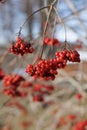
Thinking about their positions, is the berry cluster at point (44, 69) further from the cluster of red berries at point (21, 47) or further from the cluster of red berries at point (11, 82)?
the cluster of red berries at point (11, 82)

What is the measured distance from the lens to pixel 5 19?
2028 cm

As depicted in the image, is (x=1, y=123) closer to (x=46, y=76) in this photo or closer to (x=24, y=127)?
(x=24, y=127)

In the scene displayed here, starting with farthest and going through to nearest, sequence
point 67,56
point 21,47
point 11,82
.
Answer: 1. point 11,82
2. point 21,47
3. point 67,56

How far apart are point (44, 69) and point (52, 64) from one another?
52mm

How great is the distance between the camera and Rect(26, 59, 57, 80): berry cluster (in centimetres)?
219

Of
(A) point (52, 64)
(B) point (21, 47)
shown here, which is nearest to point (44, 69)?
(A) point (52, 64)

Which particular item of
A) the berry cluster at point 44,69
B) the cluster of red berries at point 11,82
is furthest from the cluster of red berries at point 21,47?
the cluster of red berries at point 11,82

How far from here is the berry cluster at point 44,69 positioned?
2.19 m

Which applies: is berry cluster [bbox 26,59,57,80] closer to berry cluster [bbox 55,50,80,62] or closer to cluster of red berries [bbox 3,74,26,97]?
berry cluster [bbox 55,50,80,62]

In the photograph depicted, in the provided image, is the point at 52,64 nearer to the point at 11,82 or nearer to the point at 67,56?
the point at 67,56

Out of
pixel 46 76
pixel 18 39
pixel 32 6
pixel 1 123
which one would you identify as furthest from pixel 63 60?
pixel 32 6

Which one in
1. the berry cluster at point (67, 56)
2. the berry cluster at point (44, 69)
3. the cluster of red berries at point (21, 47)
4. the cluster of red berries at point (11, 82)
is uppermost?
the cluster of red berries at point (11, 82)

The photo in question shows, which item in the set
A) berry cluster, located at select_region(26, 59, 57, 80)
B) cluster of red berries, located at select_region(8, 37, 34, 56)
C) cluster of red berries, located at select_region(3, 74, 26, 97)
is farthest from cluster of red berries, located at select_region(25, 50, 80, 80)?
cluster of red berries, located at select_region(3, 74, 26, 97)

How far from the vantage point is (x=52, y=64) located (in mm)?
2207
